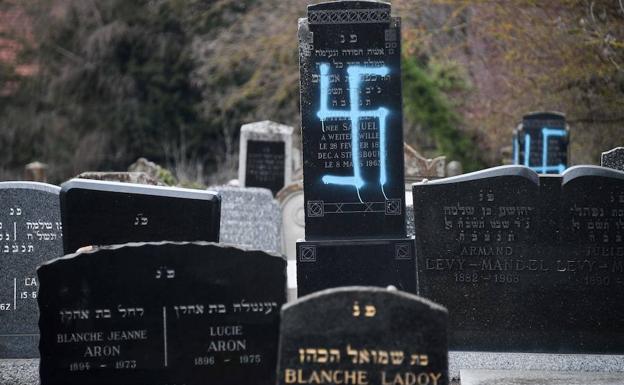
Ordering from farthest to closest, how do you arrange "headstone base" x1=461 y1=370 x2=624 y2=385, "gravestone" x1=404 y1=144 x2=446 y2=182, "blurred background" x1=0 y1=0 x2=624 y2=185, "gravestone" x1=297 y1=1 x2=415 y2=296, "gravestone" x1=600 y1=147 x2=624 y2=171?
"blurred background" x1=0 y1=0 x2=624 y2=185
"gravestone" x1=404 y1=144 x2=446 y2=182
"gravestone" x1=600 y1=147 x2=624 y2=171
"gravestone" x1=297 y1=1 x2=415 y2=296
"headstone base" x1=461 y1=370 x2=624 y2=385

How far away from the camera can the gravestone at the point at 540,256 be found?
8547 mm

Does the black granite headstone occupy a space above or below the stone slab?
above

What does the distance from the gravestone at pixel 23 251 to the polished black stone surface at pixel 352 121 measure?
85.6 inches

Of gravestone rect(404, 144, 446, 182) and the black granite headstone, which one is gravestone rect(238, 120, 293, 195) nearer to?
the black granite headstone

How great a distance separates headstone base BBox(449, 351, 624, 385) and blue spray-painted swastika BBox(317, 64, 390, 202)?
1522 millimetres

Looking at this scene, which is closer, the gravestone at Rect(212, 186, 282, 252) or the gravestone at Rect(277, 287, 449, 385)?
the gravestone at Rect(277, 287, 449, 385)

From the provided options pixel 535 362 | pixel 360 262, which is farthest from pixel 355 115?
pixel 535 362

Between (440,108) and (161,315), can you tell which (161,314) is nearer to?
(161,315)

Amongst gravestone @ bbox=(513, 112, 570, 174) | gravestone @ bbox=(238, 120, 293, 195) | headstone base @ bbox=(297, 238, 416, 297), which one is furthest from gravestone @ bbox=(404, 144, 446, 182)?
headstone base @ bbox=(297, 238, 416, 297)

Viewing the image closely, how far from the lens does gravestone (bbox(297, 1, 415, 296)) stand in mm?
8867

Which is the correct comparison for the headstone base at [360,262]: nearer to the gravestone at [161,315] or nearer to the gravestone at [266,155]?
the gravestone at [161,315]

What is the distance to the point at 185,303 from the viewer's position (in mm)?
6633

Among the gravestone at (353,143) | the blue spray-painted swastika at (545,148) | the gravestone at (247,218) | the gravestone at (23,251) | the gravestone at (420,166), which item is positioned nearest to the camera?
the gravestone at (353,143)

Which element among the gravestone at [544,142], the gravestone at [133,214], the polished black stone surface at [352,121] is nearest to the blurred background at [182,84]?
the gravestone at [544,142]
